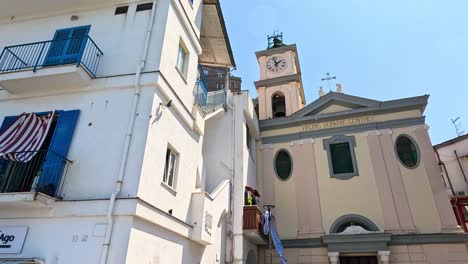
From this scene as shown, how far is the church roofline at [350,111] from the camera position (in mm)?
14797

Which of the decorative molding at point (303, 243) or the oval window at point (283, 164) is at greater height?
the oval window at point (283, 164)

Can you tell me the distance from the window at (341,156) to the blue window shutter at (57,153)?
11.8 m

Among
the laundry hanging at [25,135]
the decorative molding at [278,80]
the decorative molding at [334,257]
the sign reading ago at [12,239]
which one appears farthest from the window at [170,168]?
the decorative molding at [278,80]

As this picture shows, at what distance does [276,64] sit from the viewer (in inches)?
830

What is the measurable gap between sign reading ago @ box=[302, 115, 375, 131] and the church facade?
50 mm

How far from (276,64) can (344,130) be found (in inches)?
308

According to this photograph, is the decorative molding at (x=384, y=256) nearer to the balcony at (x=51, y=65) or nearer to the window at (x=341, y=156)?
the window at (x=341, y=156)

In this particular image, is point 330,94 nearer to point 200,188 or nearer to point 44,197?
point 200,188

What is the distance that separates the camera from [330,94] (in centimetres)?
1647

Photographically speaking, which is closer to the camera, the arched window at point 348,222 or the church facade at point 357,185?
the church facade at point 357,185

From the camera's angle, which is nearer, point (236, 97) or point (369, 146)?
point (236, 97)

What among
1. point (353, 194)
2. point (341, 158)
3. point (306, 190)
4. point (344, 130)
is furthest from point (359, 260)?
point (344, 130)

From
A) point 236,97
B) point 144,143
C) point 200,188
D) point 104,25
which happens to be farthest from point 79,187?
point 236,97

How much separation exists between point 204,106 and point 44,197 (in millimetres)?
6649
